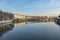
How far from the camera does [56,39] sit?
19875 millimetres

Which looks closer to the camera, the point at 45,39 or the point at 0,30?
the point at 45,39

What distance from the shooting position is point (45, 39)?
1984cm

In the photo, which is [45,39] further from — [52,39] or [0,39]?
[0,39]

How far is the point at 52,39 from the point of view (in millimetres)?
19812

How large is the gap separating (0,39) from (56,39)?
8417mm

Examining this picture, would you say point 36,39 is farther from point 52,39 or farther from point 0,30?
point 0,30

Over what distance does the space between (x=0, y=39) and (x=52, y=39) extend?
7.80 m

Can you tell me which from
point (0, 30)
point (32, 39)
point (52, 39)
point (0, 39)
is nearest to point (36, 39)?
point (32, 39)

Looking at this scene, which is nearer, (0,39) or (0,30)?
(0,39)

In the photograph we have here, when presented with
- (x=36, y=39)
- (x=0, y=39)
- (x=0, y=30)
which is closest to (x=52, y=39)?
(x=36, y=39)

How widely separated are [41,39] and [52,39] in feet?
5.43

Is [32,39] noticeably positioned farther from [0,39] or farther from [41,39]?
[0,39]

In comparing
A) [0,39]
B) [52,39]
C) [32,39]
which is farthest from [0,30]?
[52,39]

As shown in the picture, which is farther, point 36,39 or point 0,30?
point 0,30
